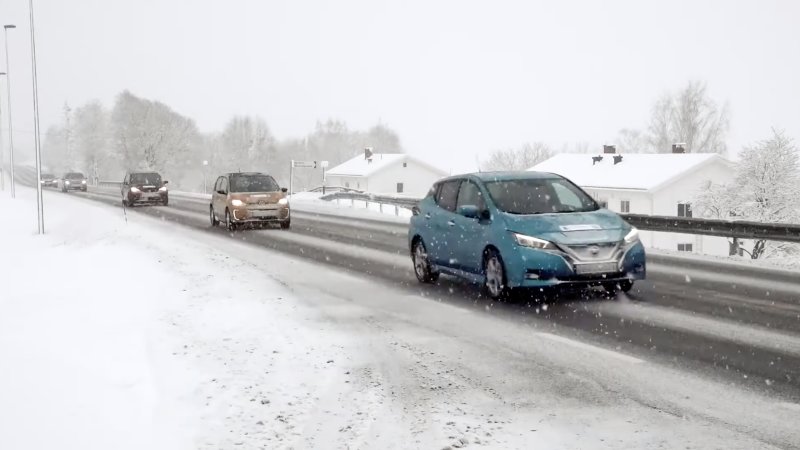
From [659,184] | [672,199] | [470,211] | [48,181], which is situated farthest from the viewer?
[48,181]

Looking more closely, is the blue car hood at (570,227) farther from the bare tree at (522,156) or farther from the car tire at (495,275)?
the bare tree at (522,156)

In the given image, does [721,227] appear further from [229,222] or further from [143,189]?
[143,189]

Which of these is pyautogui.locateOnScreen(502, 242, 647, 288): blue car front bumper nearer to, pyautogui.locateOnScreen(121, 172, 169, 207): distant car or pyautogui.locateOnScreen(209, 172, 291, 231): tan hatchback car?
pyautogui.locateOnScreen(209, 172, 291, 231): tan hatchback car

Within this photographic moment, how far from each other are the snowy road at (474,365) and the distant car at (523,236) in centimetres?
43

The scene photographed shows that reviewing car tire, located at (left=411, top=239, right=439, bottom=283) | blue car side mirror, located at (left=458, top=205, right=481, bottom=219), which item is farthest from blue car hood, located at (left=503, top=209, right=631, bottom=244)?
car tire, located at (left=411, top=239, right=439, bottom=283)

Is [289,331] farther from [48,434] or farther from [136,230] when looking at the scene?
[136,230]

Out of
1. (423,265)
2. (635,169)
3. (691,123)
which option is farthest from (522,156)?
(423,265)

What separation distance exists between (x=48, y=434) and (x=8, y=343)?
325 cm

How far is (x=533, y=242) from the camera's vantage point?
30.3 ft

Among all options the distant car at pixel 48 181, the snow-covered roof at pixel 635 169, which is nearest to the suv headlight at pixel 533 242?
the snow-covered roof at pixel 635 169

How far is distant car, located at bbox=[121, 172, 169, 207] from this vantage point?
122 feet

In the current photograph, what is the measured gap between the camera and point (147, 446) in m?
4.83

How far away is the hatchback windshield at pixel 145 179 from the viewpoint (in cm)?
3728

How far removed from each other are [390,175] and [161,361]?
8108cm
